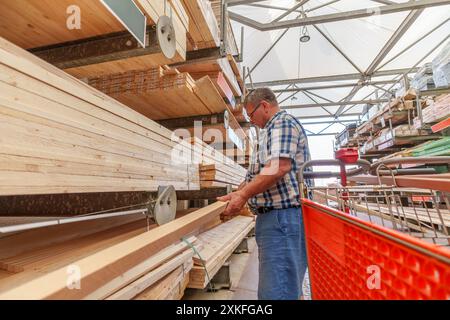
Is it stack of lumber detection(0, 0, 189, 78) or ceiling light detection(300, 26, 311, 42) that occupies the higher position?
ceiling light detection(300, 26, 311, 42)

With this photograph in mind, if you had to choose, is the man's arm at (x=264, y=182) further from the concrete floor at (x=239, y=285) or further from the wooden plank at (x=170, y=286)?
the concrete floor at (x=239, y=285)

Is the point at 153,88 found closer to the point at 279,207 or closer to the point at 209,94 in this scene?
the point at 209,94

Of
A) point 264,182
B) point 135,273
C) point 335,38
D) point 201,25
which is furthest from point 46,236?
point 335,38

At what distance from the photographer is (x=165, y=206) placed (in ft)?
5.88

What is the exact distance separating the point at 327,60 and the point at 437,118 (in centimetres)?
394

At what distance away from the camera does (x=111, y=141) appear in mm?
1385

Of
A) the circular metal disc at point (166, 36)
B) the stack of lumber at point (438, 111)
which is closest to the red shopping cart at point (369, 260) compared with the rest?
the circular metal disc at point (166, 36)

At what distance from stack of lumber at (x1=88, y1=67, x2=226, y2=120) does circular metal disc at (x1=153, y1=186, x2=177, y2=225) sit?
3.38ft

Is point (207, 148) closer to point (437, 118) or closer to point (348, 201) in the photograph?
point (348, 201)

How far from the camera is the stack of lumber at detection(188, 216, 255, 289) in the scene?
2350 mm

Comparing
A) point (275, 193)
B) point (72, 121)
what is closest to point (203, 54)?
point (275, 193)

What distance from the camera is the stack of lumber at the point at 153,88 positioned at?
233 centimetres

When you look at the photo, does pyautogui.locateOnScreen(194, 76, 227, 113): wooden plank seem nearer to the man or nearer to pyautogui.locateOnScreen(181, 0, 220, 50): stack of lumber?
pyautogui.locateOnScreen(181, 0, 220, 50): stack of lumber

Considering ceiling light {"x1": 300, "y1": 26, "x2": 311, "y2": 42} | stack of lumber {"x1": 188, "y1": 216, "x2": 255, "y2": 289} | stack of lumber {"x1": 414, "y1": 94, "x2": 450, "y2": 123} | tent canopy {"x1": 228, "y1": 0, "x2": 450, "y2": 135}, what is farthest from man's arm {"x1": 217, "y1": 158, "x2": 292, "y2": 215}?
ceiling light {"x1": 300, "y1": 26, "x2": 311, "y2": 42}
